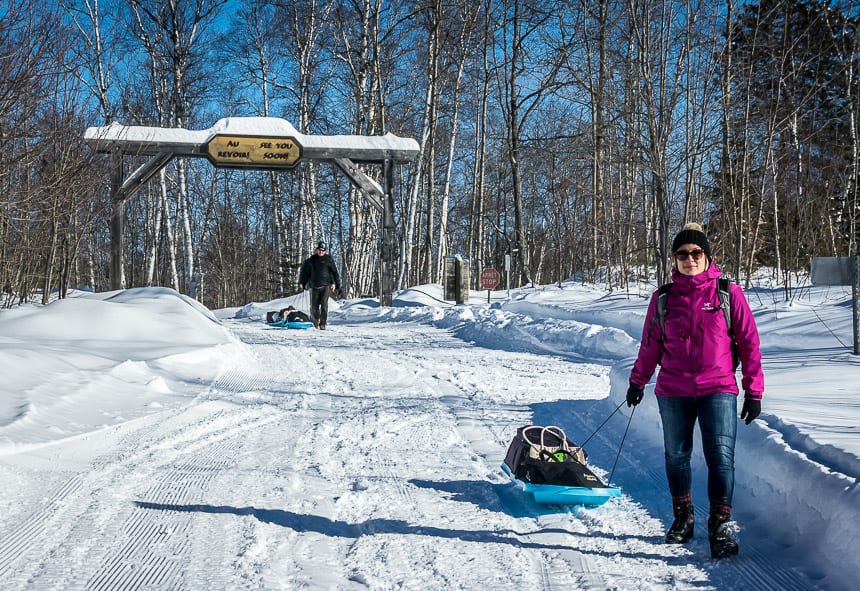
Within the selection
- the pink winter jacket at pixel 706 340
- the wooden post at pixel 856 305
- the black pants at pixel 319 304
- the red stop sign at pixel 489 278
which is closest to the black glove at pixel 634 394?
Result: the pink winter jacket at pixel 706 340

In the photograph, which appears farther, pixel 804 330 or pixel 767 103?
pixel 767 103

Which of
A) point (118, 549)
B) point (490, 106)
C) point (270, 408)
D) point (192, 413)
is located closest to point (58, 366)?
point (192, 413)

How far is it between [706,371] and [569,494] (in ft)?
3.63

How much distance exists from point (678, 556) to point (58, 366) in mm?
6303

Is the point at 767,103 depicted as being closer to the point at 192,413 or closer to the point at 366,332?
the point at 366,332

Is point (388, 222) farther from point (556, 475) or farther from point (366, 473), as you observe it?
point (556, 475)

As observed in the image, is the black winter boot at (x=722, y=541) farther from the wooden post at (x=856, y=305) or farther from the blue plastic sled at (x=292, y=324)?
the blue plastic sled at (x=292, y=324)

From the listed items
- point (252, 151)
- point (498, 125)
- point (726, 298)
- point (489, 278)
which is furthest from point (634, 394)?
point (498, 125)

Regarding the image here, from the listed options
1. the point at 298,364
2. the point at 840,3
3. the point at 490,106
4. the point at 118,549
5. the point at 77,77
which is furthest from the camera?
the point at 490,106

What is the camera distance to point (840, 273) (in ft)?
25.6

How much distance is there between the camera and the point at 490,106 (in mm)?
33656

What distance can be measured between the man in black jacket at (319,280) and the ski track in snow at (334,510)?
28.1 feet

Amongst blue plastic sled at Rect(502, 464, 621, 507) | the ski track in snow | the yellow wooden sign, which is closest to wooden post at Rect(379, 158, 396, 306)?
the yellow wooden sign

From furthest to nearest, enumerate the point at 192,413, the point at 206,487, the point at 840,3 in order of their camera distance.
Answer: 1. the point at 840,3
2. the point at 192,413
3. the point at 206,487
